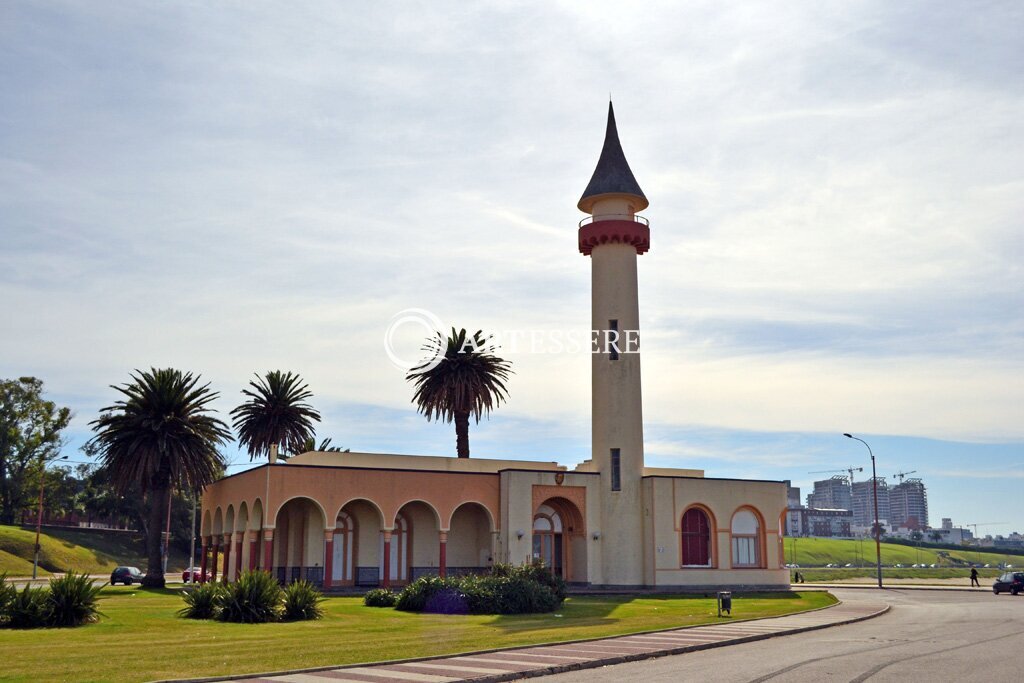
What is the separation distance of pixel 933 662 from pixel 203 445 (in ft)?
129

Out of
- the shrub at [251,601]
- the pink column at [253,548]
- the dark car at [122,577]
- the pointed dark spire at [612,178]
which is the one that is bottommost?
the dark car at [122,577]

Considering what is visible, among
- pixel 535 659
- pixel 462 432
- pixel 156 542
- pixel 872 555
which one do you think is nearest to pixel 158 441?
pixel 156 542

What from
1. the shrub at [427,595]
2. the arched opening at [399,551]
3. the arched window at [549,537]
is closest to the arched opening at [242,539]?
the arched opening at [399,551]

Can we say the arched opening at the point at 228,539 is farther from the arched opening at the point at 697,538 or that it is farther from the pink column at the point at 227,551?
the arched opening at the point at 697,538

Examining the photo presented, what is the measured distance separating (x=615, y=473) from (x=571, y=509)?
2.88m

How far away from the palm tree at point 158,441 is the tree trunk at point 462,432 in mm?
14584

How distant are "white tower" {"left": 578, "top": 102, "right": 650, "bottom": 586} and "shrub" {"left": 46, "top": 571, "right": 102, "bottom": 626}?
2737 cm

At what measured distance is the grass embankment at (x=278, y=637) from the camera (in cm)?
1738

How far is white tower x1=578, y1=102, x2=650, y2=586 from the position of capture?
47.9 m

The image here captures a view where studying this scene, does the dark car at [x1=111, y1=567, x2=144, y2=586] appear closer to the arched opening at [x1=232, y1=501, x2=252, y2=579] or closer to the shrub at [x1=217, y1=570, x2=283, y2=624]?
the arched opening at [x1=232, y1=501, x2=252, y2=579]

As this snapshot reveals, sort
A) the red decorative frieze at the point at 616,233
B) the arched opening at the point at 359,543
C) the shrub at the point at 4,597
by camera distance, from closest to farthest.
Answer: the shrub at the point at 4,597 < the arched opening at the point at 359,543 < the red decorative frieze at the point at 616,233

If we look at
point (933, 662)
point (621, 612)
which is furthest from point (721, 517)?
point (933, 662)

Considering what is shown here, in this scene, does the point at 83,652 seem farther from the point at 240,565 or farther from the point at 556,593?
the point at 240,565

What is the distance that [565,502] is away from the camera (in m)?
48.6
